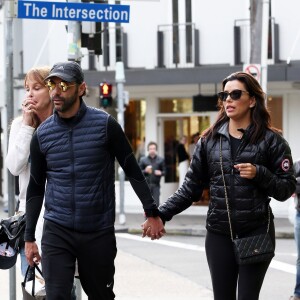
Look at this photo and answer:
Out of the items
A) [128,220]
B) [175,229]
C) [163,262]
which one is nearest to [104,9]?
[163,262]

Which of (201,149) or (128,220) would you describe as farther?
(128,220)

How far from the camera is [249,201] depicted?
19.1 feet

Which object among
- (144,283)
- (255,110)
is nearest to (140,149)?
(144,283)

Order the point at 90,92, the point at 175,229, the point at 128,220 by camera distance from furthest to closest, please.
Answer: the point at 90,92, the point at 128,220, the point at 175,229

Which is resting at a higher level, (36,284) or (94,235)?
(94,235)

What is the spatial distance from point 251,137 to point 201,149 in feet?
1.20

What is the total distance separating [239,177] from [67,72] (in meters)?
1.23

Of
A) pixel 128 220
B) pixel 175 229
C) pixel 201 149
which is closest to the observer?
pixel 201 149

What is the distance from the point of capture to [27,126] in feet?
21.2

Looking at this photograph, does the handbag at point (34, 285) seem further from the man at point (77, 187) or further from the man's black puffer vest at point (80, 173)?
the man's black puffer vest at point (80, 173)

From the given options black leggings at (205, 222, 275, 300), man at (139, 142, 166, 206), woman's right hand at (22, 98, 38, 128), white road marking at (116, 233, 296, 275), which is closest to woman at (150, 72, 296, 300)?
black leggings at (205, 222, 275, 300)

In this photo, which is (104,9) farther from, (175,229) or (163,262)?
(175,229)

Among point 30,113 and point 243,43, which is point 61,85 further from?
point 243,43

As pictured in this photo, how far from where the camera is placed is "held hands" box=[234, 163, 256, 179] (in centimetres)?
570
